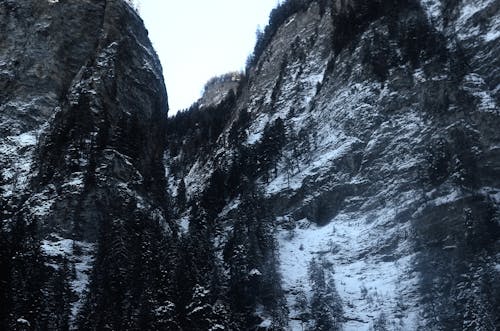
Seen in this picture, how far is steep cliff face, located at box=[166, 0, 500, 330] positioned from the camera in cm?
5812

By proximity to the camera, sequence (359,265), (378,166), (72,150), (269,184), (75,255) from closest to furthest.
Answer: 1. (75,255)
2. (359,265)
3. (72,150)
4. (378,166)
5. (269,184)

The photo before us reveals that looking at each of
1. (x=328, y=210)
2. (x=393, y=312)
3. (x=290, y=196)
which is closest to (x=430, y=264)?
(x=393, y=312)

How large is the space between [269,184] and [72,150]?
23.3 meters

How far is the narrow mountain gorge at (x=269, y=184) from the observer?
56844 mm

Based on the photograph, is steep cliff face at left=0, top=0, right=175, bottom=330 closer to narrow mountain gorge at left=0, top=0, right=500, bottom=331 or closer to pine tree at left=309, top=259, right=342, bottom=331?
narrow mountain gorge at left=0, top=0, right=500, bottom=331

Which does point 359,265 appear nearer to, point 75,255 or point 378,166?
point 378,166

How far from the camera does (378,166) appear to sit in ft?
237

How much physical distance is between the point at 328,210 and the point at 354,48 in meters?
26.4

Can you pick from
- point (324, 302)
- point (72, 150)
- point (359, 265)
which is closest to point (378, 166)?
point (359, 265)

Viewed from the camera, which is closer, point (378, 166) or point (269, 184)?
point (378, 166)

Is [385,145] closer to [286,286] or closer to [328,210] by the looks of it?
[328,210]

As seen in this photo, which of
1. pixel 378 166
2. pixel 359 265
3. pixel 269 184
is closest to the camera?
pixel 359 265

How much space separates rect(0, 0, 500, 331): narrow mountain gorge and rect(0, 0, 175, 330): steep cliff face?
20cm

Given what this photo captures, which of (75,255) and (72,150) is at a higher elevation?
(72,150)
